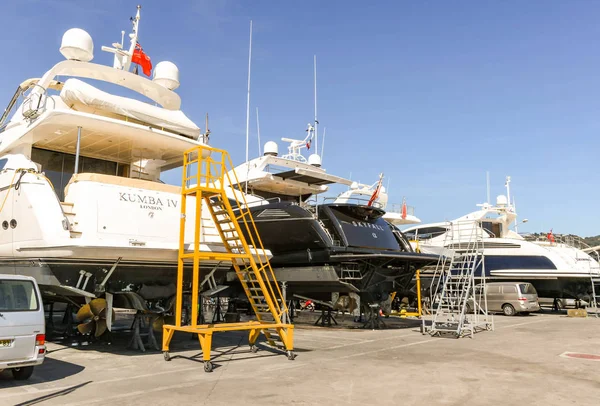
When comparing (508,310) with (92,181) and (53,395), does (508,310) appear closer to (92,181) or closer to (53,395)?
(92,181)

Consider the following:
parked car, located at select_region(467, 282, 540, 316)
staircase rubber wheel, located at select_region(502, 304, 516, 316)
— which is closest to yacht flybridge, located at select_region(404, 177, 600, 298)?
parked car, located at select_region(467, 282, 540, 316)

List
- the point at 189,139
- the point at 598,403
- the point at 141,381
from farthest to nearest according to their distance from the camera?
the point at 189,139 < the point at 141,381 < the point at 598,403

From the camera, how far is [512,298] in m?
19.4

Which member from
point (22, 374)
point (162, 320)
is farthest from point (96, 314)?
point (22, 374)

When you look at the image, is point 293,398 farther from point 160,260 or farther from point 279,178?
point 279,178

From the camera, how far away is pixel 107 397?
5.77 m

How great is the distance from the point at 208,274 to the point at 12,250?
11.6 feet

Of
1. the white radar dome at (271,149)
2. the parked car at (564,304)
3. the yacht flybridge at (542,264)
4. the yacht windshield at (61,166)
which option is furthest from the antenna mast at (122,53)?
the parked car at (564,304)

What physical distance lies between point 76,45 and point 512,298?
1738cm

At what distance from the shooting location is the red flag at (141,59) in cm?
1209

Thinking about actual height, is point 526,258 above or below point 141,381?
above

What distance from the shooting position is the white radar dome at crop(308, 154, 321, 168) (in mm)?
19812

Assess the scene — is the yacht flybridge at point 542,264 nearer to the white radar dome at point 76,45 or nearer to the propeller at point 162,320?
the propeller at point 162,320

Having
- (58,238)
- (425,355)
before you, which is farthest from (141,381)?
(425,355)
